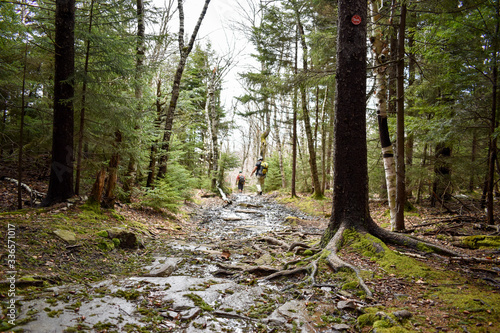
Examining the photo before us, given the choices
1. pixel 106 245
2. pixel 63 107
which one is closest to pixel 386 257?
pixel 106 245

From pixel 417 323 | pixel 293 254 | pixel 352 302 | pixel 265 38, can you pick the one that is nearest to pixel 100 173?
pixel 293 254

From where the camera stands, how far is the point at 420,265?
3916 millimetres

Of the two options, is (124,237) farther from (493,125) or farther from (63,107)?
(493,125)

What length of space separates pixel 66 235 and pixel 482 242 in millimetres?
8331

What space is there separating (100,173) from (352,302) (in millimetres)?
6645

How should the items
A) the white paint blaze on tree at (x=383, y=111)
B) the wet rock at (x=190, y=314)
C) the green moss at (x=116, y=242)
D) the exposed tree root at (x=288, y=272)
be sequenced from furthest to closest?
the white paint blaze on tree at (x=383, y=111) → the green moss at (x=116, y=242) → the exposed tree root at (x=288, y=272) → the wet rock at (x=190, y=314)

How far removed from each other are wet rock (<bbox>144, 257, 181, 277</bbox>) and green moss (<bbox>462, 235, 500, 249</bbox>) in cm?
617

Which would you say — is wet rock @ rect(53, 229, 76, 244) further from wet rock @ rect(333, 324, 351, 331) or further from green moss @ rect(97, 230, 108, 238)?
wet rock @ rect(333, 324, 351, 331)

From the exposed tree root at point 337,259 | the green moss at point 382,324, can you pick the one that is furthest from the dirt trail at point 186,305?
the exposed tree root at point 337,259

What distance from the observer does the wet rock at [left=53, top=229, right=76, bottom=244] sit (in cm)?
451

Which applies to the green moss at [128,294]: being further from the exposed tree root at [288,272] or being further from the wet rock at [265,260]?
the wet rock at [265,260]

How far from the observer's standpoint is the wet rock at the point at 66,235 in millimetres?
4508

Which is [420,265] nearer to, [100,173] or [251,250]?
[251,250]

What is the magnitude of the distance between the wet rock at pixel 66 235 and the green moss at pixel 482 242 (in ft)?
26.2
